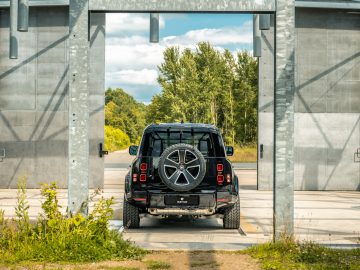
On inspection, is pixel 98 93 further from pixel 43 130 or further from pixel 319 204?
pixel 319 204

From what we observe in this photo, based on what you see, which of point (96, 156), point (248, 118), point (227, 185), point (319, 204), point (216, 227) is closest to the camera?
point (227, 185)

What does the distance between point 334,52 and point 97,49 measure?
7073 millimetres

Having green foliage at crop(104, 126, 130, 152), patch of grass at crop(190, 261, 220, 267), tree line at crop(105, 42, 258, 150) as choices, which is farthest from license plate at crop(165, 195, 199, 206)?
green foliage at crop(104, 126, 130, 152)

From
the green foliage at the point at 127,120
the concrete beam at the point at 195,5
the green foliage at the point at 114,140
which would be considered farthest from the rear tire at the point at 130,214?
the green foliage at the point at 127,120

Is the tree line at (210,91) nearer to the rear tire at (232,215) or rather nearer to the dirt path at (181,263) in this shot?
the rear tire at (232,215)

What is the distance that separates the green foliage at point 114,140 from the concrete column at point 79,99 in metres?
57.5

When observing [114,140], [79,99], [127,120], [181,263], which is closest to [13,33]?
Result: [79,99]

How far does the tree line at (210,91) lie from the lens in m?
61.6

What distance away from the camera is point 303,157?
19.5 m

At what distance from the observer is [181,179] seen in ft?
32.2

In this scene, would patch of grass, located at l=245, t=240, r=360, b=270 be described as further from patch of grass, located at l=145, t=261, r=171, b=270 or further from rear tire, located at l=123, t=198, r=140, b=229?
rear tire, located at l=123, t=198, r=140, b=229

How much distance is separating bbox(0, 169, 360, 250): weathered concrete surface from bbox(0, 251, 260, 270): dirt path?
58 cm

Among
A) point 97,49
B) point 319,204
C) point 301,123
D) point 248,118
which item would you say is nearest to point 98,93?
point 97,49

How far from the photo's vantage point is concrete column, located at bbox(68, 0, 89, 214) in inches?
315
